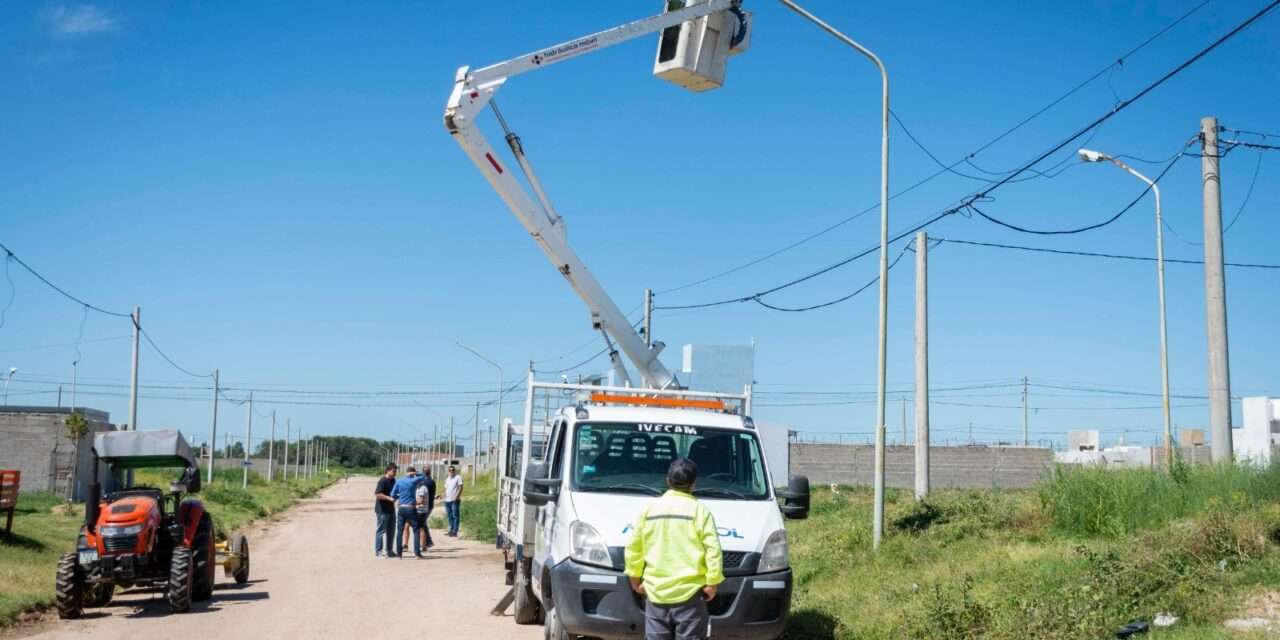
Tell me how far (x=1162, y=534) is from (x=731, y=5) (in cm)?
836

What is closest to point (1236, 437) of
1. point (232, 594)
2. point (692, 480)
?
point (232, 594)

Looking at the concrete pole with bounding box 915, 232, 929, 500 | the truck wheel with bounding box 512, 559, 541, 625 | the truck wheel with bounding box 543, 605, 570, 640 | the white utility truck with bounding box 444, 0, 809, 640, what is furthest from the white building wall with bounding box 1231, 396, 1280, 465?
the truck wheel with bounding box 543, 605, 570, 640

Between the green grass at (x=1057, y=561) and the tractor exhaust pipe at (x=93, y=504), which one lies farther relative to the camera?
the tractor exhaust pipe at (x=93, y=504)

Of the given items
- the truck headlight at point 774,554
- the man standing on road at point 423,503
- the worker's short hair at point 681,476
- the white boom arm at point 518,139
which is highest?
the white boom arm at point 518,139

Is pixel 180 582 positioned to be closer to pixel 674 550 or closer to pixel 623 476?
pixel 623 476

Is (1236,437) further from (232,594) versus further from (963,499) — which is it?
(232,594)

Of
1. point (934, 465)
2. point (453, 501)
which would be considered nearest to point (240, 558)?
point (453, 501)

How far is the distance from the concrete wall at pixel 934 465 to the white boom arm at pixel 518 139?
40.3 metres

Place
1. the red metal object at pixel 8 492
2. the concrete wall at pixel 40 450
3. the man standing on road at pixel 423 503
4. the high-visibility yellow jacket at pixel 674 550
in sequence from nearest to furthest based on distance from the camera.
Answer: the high-visibility yellow jacket at pixel 674 550
the red metal object at pixel 8 492
the man standing on road at pixel 423 503
the concrete wall at pixel 40 450

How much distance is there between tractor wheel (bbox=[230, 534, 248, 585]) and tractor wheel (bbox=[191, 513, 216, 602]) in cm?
169

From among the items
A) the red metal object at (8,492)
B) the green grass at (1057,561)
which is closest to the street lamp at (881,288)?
the green grass at (1057,561)

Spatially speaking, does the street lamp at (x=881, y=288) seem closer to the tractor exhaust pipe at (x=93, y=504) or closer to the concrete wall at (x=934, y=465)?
the tractor exhaust pipe at (x=93, y=504)

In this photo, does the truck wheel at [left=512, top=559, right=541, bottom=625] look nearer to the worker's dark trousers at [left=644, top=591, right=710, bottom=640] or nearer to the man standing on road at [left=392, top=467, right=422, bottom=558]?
the worker's dark trousers at [left=644, top=591, right=710, bottom=640]

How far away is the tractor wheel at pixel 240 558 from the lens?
1812cm
